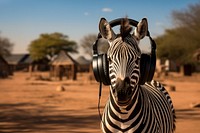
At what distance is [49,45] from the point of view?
80.9 m

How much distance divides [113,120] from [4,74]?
135 ft

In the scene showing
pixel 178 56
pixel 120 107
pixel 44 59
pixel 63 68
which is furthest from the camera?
pixel 44 59

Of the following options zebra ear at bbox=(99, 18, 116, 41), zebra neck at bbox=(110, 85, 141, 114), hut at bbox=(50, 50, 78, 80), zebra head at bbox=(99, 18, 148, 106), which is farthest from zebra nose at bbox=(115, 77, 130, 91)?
hut at bbox=(50, 50, 78, 80)

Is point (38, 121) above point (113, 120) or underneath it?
underneath

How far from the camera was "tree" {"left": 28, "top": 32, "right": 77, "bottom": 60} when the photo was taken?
261ft

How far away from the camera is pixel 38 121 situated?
9.94 metres

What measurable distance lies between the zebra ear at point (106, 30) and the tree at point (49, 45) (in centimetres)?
7669

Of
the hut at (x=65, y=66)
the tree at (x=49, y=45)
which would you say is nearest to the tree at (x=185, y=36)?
the hut at (x=65, y=66)

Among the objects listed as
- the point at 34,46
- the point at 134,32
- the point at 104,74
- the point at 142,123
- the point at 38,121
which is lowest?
the point at 38,121

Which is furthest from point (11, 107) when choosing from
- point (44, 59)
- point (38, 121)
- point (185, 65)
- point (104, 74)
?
point (44, 59)

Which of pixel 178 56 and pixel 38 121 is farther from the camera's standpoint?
pixel 178 56

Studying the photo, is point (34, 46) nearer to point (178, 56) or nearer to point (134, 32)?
point (178, 56)

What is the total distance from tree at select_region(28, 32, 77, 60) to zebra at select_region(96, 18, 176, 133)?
76.7 metres

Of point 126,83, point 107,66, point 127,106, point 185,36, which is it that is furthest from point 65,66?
point 126,83
